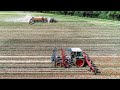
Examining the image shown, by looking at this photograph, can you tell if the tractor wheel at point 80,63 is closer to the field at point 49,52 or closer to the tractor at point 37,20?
the field at point 49,52

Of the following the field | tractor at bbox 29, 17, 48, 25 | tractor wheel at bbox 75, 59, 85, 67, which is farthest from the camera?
tractor at bbox 29, 17, 48, 25

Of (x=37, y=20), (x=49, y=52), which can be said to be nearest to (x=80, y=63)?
(x=49, y=52)

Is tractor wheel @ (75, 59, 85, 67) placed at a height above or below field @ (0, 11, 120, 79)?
above

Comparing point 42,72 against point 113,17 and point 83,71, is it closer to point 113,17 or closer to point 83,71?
point 83,71

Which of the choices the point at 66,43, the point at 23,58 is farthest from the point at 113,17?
the point at 23,58

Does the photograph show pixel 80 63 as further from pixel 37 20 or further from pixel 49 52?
pixel 37 20

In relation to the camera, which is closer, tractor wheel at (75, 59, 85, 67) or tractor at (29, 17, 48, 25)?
tractor wheel at (75, 59, 85, 67)

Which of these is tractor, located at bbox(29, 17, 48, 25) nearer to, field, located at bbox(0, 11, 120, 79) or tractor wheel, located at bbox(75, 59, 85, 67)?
field, located at bbox(0, 11, 120, 79)

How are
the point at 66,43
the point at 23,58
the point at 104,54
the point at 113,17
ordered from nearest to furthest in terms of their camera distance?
the point at 23,58 < the point at 104,54 < the point at 66,43 < the point at 113,17

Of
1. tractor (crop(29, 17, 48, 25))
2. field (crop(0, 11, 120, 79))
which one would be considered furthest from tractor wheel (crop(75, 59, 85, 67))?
→ tractor (crop(29, 17, 48, 25))

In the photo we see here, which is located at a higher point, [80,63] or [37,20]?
[80,63]

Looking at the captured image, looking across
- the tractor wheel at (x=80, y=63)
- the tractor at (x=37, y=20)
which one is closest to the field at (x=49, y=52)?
the tractor wheel at (x=80, y=63)

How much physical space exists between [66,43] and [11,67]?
366 inches
